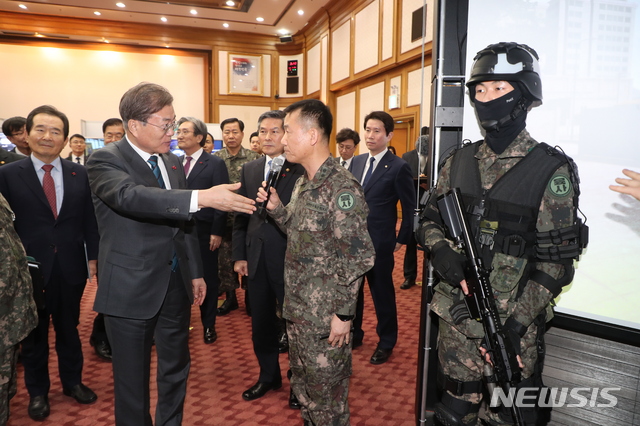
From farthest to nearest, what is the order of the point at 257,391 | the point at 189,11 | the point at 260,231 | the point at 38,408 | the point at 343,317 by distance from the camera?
the point at 189,11 < the point at 257,391 < the point at 260,231 < the point at 38,408 < the point at 343,317

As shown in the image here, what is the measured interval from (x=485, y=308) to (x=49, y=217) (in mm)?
2393

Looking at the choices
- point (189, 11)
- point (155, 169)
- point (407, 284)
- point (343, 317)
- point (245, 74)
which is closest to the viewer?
point (343, 317)

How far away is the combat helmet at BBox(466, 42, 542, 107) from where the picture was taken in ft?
5.51

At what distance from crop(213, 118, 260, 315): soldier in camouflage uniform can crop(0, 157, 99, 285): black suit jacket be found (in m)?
1.58

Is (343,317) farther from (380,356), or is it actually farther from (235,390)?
(380,356)

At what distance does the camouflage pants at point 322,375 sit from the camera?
1938mm

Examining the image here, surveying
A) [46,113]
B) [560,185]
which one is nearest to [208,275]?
[46,113]

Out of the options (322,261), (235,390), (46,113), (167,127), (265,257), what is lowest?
(235,390)

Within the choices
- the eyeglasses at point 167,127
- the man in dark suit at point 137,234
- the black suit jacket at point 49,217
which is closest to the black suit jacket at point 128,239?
the man in dark suit at point 137,234

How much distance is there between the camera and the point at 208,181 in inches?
142

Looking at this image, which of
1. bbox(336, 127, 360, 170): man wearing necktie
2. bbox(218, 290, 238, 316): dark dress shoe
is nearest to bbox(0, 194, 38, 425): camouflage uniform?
bbox(218, 290, 238, 316): dark dress shoe

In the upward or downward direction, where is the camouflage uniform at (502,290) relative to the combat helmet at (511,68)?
downward

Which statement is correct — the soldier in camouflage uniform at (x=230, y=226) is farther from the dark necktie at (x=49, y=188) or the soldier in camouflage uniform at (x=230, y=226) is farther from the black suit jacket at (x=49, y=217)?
the dark necktie at (x=49, y=188)

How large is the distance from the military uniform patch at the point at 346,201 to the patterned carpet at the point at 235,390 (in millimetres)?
1355
